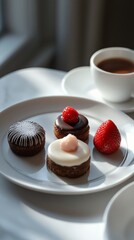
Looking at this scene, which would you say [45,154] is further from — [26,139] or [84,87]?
[84,87]

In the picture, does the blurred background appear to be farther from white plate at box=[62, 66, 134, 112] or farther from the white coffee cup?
the white coffee cup

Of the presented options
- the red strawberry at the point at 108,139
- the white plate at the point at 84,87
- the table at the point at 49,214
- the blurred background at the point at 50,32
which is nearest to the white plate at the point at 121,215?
the table at the point at 49,214

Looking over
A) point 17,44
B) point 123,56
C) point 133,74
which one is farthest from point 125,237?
point 17,44

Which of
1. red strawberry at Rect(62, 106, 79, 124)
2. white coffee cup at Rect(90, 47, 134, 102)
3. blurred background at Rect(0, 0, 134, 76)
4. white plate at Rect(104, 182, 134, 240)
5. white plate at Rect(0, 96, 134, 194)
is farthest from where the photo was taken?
blurred background at Rect(0, 0, 134, 76)

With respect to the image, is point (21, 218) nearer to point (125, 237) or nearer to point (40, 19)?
point (125, 237)

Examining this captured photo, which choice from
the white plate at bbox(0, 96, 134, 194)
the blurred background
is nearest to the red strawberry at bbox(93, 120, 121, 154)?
the white plate at bbox(0, 96, 134, 194)

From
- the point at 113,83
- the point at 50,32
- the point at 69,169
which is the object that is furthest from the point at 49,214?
the point at 50,32
